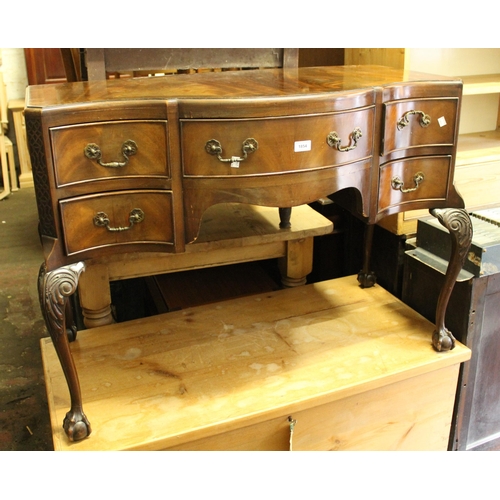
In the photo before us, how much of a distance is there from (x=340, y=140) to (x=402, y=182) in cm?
23

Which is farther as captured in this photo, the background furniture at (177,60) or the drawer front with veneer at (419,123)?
the background furniture at (177,60)

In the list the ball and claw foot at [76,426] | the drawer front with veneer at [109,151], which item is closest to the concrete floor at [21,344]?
the ball and claw foot at [76,426]

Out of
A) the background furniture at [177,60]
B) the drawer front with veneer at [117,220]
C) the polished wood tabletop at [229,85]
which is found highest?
the background furniture at [177,60]

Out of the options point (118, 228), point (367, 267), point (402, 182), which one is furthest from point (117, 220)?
point (367, 267)

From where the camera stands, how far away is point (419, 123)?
4.41 feet

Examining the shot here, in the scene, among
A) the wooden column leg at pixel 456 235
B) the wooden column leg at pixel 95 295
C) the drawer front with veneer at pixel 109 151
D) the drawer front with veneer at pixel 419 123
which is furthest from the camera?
the wooden column leg at pixel 95 295

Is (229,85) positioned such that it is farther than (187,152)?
Yes

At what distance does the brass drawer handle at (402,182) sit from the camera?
137cm

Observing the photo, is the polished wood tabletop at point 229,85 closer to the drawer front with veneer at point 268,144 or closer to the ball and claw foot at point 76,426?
the drawer front with veneer at point 268,144

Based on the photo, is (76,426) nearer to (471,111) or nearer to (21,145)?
(471,111)

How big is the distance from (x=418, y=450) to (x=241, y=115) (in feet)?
3.28

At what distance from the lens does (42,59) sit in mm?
4309

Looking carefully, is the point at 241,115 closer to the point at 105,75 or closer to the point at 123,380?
the point at 105,75

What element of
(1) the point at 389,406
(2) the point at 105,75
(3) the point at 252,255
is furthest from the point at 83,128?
(1) the point at 389,406
